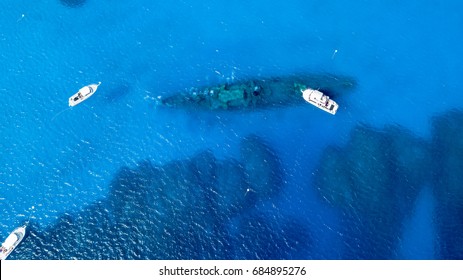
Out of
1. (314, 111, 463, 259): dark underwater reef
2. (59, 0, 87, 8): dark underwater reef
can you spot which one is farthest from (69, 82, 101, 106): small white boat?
(314, 111, 463, 259): dark underwater reef

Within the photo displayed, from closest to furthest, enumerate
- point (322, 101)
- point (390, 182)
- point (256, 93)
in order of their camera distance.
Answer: point (390, 182) < point (322, 101) < point (256, 93)

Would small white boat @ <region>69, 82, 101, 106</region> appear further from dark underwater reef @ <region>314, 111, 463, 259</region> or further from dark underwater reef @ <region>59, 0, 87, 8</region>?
dark underwater reef @ <region>314, 111, 463, 259</region>

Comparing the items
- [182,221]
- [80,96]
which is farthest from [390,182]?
[80,96]

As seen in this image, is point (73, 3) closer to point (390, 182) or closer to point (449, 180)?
point (390, 182)

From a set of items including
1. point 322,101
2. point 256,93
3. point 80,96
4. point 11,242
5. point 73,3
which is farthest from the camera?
point 73,3

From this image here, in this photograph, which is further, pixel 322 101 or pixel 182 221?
pixel 322 101

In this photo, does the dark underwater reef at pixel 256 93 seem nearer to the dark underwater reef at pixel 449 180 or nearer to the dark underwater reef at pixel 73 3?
the dark underwater reef at pixel 449 180

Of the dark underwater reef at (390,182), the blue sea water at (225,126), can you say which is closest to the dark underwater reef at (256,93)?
the blue sea water at (225,126)
